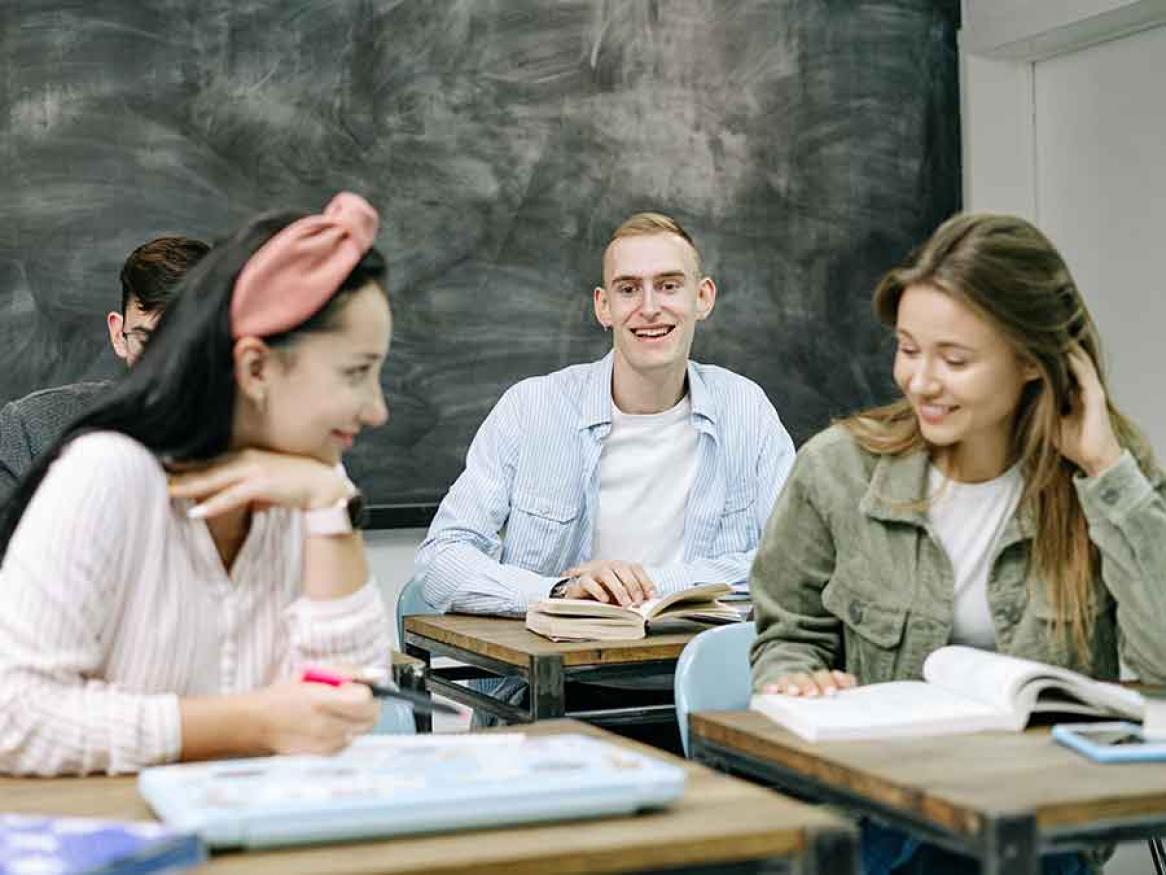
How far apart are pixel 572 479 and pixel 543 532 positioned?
134mm

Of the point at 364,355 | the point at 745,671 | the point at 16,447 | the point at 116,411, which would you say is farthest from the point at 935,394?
the point at 16,447

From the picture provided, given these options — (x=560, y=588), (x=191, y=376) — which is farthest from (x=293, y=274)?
(x=560, y=588)

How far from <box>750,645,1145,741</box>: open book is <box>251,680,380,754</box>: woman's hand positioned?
531 mm

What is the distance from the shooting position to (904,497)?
235cm

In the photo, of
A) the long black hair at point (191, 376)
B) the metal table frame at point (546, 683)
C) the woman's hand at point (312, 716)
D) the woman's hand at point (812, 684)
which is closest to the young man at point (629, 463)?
the metal table frame at point (546, 683)

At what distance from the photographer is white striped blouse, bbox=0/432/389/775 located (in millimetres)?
1629

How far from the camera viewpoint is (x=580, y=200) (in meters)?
5.29

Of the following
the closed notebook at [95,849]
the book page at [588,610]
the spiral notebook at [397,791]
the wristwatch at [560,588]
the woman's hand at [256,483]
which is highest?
the woman's hand at [256,483]

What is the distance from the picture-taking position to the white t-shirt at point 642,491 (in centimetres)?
382

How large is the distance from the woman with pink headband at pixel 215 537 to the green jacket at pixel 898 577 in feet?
2.34

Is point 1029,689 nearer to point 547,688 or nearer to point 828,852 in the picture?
point 828,852

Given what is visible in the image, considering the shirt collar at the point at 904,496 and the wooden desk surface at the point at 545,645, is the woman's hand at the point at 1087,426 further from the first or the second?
the wooden desk surface at the point at 545,645

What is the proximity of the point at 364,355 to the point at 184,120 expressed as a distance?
3.30 m

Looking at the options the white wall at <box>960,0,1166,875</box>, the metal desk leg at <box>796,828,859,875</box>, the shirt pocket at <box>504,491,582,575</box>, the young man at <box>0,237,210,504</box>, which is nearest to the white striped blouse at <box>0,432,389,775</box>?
the metal desk leg at <box>796,828,859,875</box>
